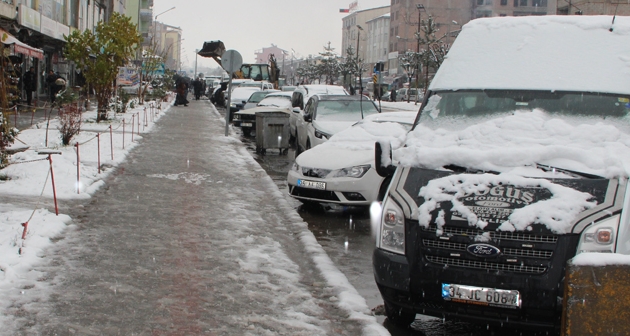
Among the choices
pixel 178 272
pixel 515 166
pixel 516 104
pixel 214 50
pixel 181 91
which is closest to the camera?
pixel 515 166

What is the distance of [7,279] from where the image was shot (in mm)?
5699

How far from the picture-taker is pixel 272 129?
60.1ft

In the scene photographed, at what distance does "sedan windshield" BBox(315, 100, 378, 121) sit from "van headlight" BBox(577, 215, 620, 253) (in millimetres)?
10969

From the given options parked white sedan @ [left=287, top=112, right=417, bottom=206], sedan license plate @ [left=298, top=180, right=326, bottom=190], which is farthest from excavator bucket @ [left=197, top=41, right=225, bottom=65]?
sedan license plate @ [left=298, top=180, right=326, bottom=190]

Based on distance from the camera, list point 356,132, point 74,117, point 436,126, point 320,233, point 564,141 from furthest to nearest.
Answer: point 74,117, point 356,132, point 320,233, point 436,126, point 564,141

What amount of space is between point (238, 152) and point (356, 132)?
6767mm

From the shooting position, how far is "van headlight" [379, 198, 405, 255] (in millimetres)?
4906

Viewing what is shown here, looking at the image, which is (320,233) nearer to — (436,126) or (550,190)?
(436,126)

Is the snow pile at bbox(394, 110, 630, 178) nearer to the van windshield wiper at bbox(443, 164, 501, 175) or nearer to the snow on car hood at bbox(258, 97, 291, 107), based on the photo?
the van windshield wiper at bbox(443, 164, 501, 175)

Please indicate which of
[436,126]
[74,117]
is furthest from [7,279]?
[74,117]

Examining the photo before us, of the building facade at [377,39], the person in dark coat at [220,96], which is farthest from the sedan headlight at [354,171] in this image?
the building facade at [377,39]

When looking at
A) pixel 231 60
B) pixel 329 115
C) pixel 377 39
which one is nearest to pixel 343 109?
pixel 329 115

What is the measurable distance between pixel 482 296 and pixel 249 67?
5613cm

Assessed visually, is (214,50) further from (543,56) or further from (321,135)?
(543,56)
